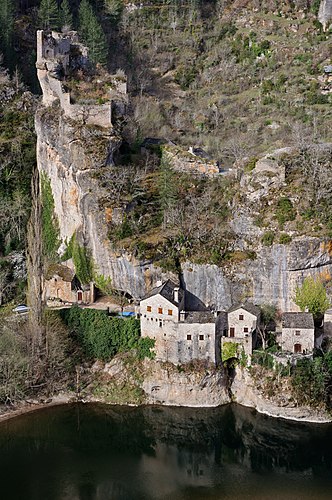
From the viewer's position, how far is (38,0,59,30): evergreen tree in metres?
69.7

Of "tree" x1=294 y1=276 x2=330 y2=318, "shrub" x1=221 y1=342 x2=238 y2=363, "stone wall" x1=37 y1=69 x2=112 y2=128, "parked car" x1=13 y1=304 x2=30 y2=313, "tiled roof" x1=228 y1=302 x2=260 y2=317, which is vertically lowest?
"shrub" x1=221 y1=342 x2=238 y2=363

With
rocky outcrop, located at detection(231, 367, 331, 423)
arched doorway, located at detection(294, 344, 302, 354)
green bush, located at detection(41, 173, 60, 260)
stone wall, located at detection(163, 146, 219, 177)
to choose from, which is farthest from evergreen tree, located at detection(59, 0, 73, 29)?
arched doorway, located at detection(294, 344, 302, 354)

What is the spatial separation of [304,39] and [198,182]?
31.5 metres

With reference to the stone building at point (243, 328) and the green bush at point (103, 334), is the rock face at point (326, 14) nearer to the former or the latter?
the stone building at point (243, 328)

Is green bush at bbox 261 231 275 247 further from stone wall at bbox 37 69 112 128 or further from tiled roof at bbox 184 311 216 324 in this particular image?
stone wall at bbox 37 69 112 128

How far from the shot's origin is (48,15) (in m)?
69.6

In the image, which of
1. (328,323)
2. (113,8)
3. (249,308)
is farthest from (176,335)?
(113,8)

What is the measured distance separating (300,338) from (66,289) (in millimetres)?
15663

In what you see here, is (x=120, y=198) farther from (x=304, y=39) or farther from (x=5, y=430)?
(x=304, y=39)

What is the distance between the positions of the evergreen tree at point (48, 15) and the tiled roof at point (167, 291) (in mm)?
34409

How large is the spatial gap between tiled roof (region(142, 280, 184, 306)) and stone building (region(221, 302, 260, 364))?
3.35m

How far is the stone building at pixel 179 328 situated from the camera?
145 feet

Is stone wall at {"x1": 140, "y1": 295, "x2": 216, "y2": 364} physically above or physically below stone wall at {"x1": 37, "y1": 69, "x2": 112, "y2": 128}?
below

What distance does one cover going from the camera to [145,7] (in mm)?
80938
